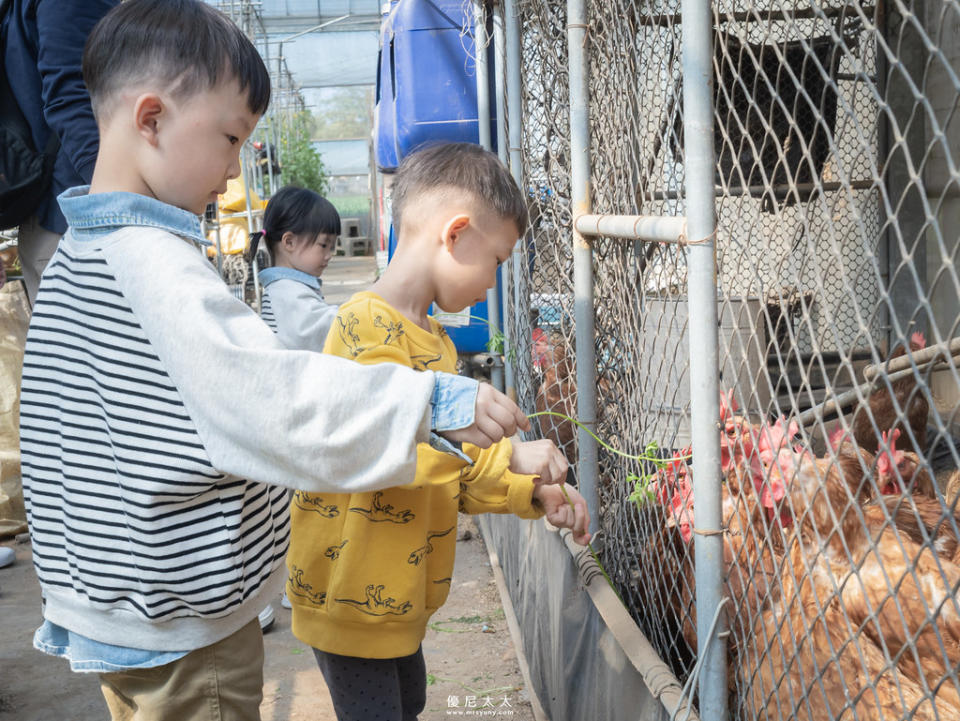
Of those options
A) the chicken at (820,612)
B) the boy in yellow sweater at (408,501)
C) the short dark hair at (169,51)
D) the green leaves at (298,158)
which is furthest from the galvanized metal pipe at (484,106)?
the green leaves at (298,158)

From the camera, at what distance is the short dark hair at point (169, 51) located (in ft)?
4.18

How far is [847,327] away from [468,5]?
8.83 feet

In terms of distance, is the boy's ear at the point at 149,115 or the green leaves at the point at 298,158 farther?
the green leaves at the point at 298,158

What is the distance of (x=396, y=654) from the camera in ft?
5.66

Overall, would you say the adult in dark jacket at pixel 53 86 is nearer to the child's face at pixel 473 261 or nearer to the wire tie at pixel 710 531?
the child's face at pixel 473 261

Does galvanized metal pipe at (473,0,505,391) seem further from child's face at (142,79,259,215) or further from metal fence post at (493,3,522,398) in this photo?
child's face at (142,79,259,215)

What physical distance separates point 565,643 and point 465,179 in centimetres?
128

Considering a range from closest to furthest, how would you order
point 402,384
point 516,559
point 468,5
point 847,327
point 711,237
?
point 402,384 → point 711,237 → point 516,559 → point 468,5 → point 847,327

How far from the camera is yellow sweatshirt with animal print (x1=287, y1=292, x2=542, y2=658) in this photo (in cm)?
168

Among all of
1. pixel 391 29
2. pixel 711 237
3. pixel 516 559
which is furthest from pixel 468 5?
pixel 711 237

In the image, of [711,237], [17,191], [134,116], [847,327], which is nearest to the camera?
[134,116]

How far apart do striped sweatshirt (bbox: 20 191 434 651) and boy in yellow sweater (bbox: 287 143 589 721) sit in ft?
1.15

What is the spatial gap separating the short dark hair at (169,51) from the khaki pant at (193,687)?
0.81 meters

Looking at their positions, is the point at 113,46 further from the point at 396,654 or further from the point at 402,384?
the point at 396,654
